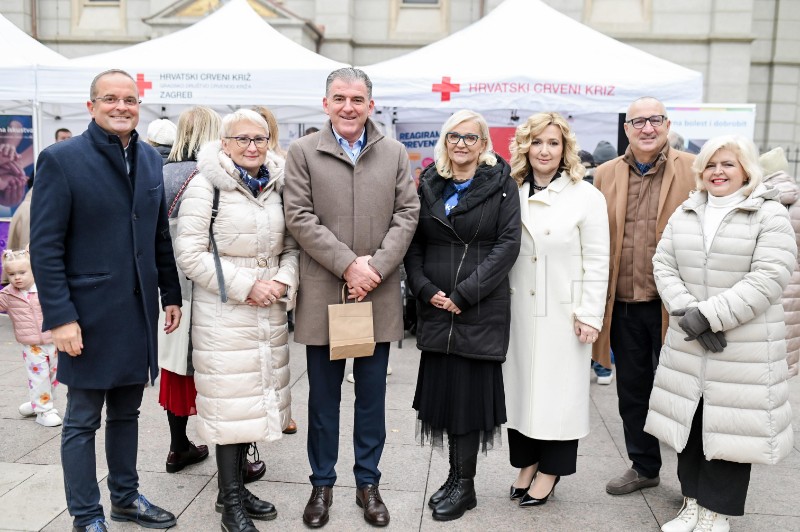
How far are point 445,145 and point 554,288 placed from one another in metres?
0.88

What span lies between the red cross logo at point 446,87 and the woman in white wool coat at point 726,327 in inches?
181

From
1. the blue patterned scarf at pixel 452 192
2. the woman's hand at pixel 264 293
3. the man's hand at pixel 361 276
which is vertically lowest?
the woman's hand at pixel 264 293

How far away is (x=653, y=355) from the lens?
3670 mm

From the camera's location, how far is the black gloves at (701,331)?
2939 millimetres

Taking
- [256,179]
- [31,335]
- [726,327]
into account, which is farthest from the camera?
[31,335]

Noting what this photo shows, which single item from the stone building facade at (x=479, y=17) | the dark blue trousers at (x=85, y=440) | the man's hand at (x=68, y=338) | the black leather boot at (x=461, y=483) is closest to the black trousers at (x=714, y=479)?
the black leather boot at (x=461, y=483)

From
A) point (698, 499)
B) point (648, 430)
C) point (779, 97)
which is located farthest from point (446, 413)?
point (779, 97)

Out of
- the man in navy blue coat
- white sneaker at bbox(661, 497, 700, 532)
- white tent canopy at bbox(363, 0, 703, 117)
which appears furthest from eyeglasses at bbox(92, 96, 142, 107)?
white tent canopy at bbox(363, 0, 703, 117)

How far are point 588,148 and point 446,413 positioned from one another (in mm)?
7450

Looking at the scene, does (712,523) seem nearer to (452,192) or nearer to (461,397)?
(461,397)

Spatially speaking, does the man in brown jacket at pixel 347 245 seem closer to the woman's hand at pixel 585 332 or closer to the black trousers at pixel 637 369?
the woman's hand at pixel 585 332

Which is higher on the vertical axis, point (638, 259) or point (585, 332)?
point (638, 259)

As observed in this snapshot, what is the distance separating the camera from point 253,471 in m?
3.69

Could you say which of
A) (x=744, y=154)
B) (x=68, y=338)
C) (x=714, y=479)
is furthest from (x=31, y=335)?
(x=744, y=154)
